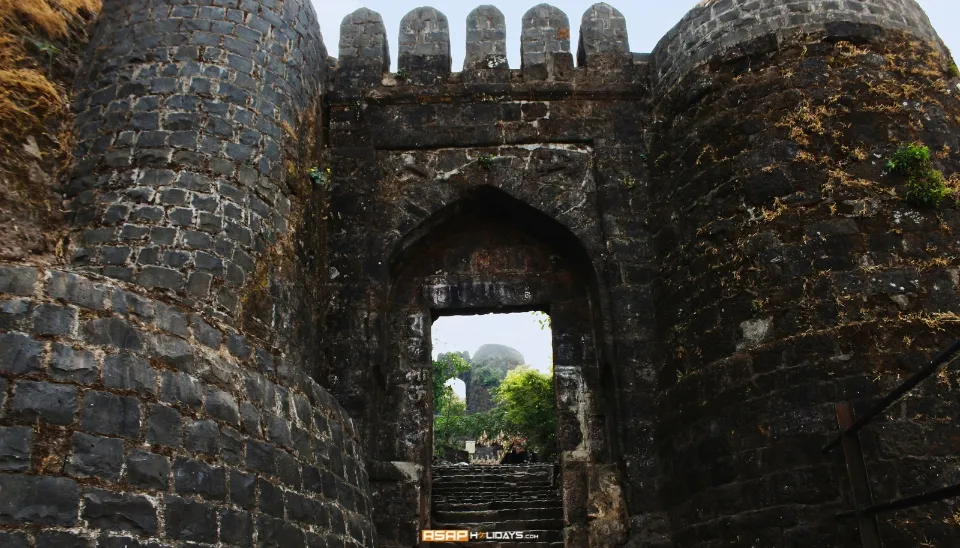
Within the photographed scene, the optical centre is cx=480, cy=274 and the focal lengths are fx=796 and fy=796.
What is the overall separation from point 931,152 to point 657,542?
395 centimetres

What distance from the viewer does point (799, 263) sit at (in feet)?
20.6

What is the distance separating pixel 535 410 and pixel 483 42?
11849 millimetres

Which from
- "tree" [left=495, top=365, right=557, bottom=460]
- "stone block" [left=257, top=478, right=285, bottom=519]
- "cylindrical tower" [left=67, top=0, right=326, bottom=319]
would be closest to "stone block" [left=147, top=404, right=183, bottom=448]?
"stone block" [left=257, top=478, right=285, bottom=519]

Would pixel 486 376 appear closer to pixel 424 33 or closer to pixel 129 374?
pixel 424 33

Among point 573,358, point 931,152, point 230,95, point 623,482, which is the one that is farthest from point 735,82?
point 230,95

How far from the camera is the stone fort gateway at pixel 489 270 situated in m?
3.95

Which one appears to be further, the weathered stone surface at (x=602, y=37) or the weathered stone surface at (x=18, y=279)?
the weathered stone surface at (x=602, y=37)

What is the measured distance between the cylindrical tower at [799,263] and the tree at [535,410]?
10.1 m

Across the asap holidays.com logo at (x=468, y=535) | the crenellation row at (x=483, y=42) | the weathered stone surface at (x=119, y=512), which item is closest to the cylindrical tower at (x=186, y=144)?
the crenellation row at (x=483, y=42)

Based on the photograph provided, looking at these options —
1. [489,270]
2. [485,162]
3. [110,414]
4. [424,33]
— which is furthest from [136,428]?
[424,33]

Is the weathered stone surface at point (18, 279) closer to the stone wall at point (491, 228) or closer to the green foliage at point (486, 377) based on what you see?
the stone wall at point (491, 228)

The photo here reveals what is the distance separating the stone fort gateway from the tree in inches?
327

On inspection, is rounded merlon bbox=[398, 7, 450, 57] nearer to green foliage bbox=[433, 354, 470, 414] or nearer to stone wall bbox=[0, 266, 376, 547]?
stone wall bbox=[0, 266, 376, 547]

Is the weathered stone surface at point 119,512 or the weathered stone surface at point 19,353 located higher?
the weathered stone surface at point 19,353
